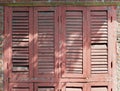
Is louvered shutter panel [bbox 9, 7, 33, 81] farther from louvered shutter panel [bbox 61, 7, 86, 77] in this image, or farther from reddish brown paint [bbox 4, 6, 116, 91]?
louvered shutter panel [bbox 61, 7, 86, 77]

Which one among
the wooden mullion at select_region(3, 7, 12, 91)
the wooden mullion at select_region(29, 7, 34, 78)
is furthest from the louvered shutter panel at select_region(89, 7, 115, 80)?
the wooden mullion at select_region(3, 7, 12, 91)

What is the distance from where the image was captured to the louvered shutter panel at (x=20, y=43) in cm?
561

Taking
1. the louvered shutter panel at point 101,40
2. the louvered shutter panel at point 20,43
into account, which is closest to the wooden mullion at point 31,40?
the louvered shutter panel at point 20,43

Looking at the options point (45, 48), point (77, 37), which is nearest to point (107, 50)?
point (77, 37)

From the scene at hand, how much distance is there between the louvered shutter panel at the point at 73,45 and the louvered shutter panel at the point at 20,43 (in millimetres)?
556

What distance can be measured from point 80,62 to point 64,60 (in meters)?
0.26

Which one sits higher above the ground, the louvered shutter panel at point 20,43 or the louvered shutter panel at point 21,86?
the louvered shutter panel at point 20,43

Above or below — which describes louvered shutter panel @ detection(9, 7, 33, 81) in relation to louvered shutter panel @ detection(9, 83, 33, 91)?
above

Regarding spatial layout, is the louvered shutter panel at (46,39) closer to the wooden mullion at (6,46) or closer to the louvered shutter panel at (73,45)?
the louvered shutter panel at (73,45)

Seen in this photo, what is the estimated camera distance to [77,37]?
5.61 metres

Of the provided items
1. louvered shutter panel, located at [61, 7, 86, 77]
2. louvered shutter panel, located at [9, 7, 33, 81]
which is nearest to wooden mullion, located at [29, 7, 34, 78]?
louvered shutter panel, located at [9, 7, 33, 81]

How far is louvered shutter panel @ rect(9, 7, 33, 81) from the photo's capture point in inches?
221

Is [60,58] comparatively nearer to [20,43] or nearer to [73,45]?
[73,45]

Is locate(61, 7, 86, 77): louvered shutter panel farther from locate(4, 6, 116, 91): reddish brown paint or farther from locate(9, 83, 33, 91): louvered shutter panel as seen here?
locate(9, 83, 33, 91): louvered shutter panel
